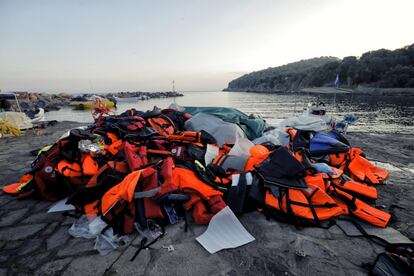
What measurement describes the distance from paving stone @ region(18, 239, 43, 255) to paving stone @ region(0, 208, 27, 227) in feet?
2.02

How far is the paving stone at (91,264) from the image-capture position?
1806 mm

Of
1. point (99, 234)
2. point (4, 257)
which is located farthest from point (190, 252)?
point (4, 257)

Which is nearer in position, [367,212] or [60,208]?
[367,212]

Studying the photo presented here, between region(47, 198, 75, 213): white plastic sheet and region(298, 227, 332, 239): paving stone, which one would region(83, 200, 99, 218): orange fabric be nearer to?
region(47, 198, 75, 213): white plastic sheet

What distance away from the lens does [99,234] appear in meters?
2.23

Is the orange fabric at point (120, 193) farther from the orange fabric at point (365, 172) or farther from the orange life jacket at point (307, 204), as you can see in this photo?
the orange fabric at point (365, 172)

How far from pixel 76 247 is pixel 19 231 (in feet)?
2.94

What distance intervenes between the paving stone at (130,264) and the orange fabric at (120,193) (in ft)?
1.68

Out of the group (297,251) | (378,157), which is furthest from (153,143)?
(378,157)

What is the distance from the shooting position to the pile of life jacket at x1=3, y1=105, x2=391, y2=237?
2.37 metres

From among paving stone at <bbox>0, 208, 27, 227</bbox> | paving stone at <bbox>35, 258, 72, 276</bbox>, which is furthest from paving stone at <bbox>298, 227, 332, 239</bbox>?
paving stone at <bbox>0, 208, 27, 227</bbox>

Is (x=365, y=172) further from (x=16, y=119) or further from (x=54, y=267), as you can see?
(x=16, y=119)

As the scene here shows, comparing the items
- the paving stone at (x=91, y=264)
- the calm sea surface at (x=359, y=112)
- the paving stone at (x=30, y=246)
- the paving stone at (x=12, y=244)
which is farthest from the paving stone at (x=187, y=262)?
the calm sea surface at (x=359, y=112)

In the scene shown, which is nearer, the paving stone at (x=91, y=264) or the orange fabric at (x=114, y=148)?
the paving stone at (x=91, y=264)
